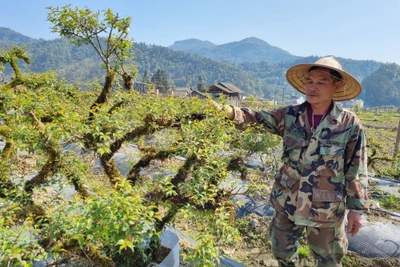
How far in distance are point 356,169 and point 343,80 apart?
30.9 inches

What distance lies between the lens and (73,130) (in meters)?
2.25

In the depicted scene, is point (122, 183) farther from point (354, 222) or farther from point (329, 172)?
point (354, 222)

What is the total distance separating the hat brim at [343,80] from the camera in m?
2.63

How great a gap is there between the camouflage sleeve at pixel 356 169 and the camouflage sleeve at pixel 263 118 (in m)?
0.63

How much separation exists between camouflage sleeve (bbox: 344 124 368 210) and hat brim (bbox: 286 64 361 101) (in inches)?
14.6

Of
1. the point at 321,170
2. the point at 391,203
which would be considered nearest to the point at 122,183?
the point at 321,170

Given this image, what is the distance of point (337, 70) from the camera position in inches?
100

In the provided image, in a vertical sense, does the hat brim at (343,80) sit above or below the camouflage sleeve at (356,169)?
above

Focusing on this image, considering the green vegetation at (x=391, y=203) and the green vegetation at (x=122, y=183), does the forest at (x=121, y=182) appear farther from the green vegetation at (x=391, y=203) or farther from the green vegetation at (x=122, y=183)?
the green vegetation at (x=391, y=203)

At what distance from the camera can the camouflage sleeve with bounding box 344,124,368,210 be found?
2.57m

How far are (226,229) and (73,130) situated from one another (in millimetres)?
1438

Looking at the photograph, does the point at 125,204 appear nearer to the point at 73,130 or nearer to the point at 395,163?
the point at 73,130

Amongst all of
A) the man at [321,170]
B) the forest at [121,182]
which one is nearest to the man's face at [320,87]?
the man at [321,170]

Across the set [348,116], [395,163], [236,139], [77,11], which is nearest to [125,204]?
[236,139]
